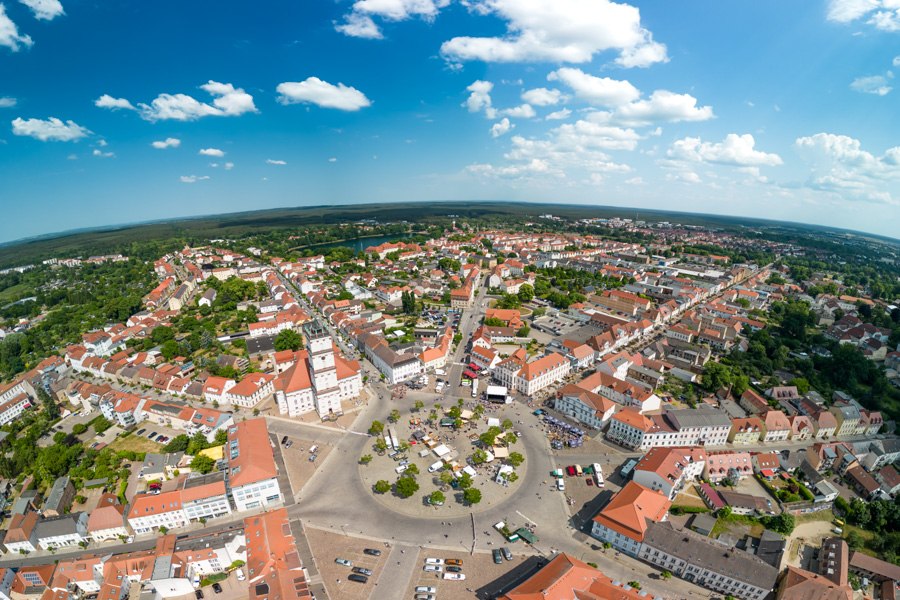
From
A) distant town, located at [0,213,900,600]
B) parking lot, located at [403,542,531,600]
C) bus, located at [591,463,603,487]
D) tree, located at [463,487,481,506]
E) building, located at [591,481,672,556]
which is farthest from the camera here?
bus, located at [591,463,603,487]

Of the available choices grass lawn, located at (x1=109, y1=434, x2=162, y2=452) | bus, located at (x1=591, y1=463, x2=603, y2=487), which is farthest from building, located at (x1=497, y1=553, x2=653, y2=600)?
grass lawn, located at (x1=109, y1=434, x2=162, y2=452)

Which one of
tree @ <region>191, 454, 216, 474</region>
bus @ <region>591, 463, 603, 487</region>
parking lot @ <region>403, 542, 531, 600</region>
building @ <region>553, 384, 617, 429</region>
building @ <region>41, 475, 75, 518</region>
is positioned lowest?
parking lot @ <region>403, 542, 531, 600</region>

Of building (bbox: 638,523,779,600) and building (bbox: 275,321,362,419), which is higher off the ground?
building (bbox: 275,321,362,419)

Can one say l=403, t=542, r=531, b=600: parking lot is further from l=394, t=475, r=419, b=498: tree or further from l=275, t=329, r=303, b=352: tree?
l=275, t=329, r=303, b=352: tree

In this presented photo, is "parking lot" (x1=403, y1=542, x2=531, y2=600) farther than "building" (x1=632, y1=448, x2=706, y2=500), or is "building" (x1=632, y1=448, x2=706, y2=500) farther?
"building" (x1=632, y1=448, x2=706, y2=500)

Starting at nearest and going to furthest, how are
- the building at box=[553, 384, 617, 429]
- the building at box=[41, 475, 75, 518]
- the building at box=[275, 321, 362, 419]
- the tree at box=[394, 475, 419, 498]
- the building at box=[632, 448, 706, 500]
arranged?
the building at box=[41, 475, 75, 518] → the tree at box=[394, 475, 419, 498] → the building at box=[632, 448, 706, 500] → the building at box=[553, 384, 617, 429] → the building at box=[275, 321, 362, 419]

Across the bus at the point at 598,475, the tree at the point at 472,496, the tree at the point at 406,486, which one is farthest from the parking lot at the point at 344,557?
the bus at the point at 598,475

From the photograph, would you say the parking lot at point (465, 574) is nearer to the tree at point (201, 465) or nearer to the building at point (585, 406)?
the building at point (585, 406)

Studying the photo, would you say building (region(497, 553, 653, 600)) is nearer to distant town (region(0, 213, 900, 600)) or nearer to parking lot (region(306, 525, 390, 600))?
distant town (region(0, 213, 900, 600))

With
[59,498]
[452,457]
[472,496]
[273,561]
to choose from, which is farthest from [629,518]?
[59,498]
